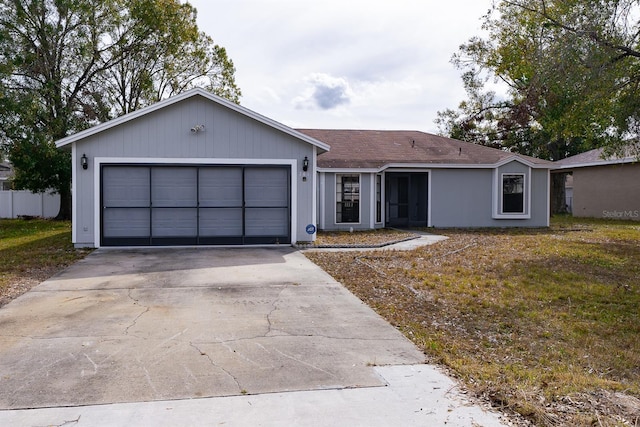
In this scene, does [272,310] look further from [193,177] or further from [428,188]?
[428,188]

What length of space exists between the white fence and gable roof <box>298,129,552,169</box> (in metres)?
14.0

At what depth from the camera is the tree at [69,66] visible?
19500 millimetres

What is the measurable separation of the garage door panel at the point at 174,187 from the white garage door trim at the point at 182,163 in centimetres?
24

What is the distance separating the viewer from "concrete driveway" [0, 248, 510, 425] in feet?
11.6

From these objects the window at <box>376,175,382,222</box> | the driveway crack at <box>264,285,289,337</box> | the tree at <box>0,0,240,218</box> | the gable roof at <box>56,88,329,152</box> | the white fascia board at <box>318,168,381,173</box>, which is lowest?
the driveway crack at <box>264,285,289,337</box>

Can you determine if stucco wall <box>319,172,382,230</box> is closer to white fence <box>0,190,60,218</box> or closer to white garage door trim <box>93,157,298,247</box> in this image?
white garage door trim <box>93,157,298,247</box>

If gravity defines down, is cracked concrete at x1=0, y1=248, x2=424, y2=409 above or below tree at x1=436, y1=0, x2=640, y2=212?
below

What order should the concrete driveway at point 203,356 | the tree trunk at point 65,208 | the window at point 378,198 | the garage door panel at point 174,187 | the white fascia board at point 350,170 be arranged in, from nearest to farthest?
the concrete driveway at point 203,356 → the garage door panel at point 174,187 → the white fascia board at point 350,170 → the window at point 378,198 → the tree trunk at point 65,208

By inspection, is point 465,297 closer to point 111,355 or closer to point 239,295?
point 239,295

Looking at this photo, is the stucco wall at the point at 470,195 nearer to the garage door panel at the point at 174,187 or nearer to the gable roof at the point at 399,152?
the gable roof at the point at 399,152

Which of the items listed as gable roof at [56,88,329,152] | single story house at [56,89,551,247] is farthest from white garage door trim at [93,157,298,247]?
gable roof at [56,88,329,152]

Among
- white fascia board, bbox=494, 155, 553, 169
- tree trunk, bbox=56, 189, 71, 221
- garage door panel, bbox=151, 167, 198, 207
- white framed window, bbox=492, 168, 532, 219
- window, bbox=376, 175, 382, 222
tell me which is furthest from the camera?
tree trunk, bbox=56, 189, 71, 221

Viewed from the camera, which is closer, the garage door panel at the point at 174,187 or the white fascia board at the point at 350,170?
the garage door panel at the point at 174,187

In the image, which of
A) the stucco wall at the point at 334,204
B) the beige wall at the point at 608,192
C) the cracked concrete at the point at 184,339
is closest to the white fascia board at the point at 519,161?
the stucco wall at the point at 334,204
